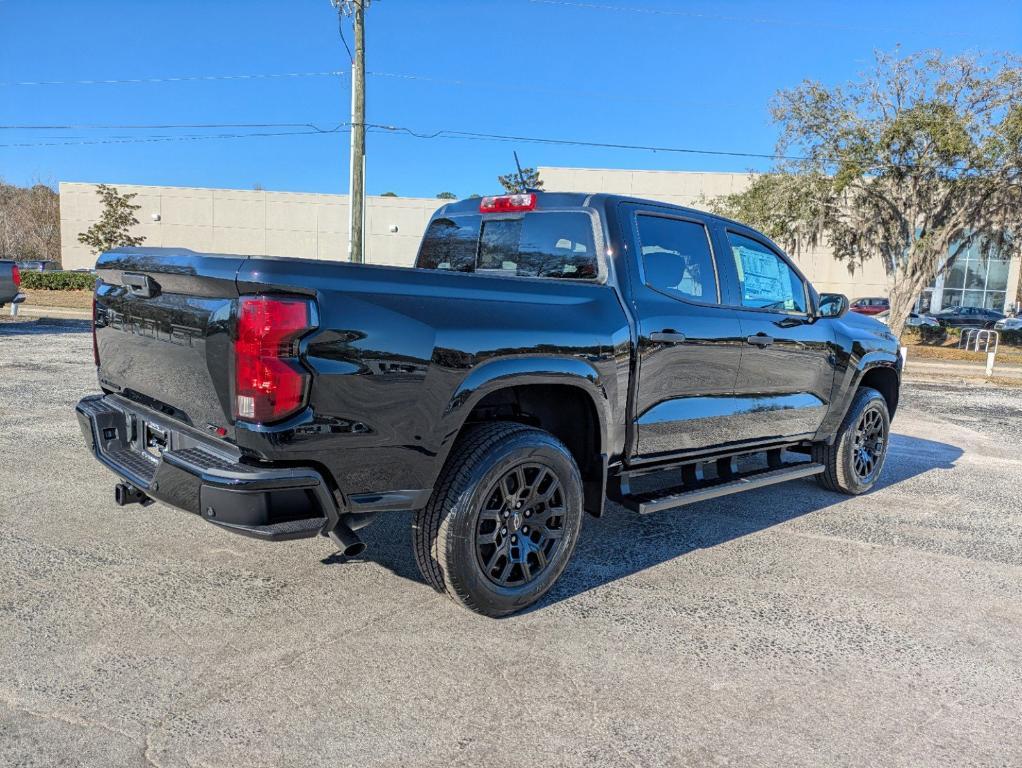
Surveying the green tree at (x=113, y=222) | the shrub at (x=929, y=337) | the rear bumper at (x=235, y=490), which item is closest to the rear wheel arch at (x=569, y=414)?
the rear bumper at (x=235, y=490)

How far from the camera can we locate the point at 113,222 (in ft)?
137

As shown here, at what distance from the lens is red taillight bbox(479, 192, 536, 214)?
4477mm

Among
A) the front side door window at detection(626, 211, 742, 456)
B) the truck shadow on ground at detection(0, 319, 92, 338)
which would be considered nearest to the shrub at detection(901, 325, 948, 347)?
the truck shadow on ground at detection(0, 319, 92, 338)

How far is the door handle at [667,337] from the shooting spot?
13.5 ft

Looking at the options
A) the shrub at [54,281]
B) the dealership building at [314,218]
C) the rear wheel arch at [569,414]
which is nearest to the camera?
the rear wheel arch at [569,414]

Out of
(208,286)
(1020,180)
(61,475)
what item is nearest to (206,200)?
(1020,180)

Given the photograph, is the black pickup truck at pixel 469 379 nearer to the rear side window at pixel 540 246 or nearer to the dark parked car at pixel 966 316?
the rear side window at pixel 540 246

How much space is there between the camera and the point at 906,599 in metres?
4.10

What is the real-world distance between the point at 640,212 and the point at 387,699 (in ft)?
9.19

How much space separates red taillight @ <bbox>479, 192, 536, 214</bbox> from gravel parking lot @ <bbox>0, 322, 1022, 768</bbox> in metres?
1.97

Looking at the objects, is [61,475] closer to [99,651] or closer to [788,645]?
[99,651]

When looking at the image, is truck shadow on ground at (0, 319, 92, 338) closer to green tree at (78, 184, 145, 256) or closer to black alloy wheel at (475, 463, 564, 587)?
black alloy wheel at (475, 463, 564, 587)

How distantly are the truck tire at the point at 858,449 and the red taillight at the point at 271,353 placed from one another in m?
4.48

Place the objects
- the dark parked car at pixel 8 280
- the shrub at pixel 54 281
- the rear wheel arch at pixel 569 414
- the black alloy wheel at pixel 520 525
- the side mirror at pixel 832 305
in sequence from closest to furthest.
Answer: the black alloy wheel at pixel 520 525 < the rear wheel arch at pixel 569 414 < the side mirror at pixel 832 305 < the dark parked car at pixel 8 280 < the shrub at pixel 54 281
